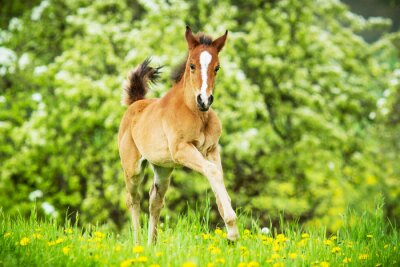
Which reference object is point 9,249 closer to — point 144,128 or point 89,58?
point 144,128

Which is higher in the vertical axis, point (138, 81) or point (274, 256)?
point (138, 81)

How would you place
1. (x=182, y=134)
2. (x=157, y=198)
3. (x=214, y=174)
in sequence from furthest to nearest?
(x=157, y=198)
(x=182, y=134)
(x=214, y=174)

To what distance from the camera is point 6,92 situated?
46.3 feet

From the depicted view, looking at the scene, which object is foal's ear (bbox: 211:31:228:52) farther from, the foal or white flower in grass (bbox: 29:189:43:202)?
white flower in grass (bbox: 29:189:43:202)

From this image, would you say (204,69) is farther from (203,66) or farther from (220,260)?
(220,260)

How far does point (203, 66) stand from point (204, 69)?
31mm

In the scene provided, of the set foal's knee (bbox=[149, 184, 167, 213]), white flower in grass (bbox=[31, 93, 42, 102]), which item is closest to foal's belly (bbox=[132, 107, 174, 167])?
foal's knee (bbox=[149, 184, 167, 213])

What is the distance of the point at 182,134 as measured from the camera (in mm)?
4910

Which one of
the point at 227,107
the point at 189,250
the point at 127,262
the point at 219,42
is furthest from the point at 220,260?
the point at 227,107

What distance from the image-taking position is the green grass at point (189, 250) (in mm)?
4215

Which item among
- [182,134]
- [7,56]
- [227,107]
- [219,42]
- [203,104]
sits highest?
[7,56]

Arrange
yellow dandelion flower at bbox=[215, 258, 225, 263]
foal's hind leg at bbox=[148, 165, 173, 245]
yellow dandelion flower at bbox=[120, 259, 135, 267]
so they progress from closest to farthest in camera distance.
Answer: yellow dandelion flower at bbox=[120, 259, 135, 267], yellow dandelion flower at bbox=[215, 258, 225, 263], foal's hind leg at bbox=[148, 165, 173, 245]

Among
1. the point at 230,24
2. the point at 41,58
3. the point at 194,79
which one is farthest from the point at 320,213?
the point at 194,79

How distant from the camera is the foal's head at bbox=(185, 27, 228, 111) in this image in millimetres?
4516
